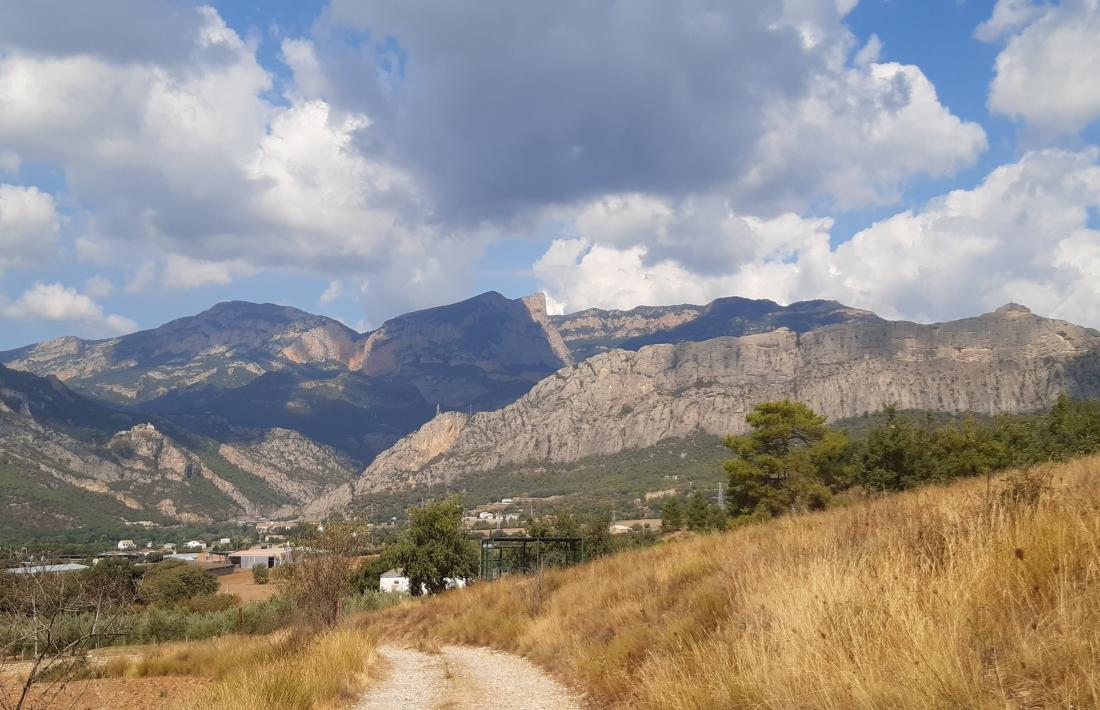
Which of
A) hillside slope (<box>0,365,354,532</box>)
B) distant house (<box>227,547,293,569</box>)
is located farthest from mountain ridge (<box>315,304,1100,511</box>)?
distant house (<box>227,547,293,569</box>)

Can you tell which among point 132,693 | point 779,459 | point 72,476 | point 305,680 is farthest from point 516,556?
point 72,476

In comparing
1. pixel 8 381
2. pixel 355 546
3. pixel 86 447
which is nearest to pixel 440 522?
pixel 355 546

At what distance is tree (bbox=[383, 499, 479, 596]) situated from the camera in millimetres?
45875

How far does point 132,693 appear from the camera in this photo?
38.8 feet

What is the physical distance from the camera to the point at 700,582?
1060 cm

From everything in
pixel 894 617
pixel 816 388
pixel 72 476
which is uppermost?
pixel 816 388

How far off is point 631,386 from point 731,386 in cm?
2672

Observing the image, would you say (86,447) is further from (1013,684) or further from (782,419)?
(1013,684)

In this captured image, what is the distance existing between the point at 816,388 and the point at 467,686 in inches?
6604

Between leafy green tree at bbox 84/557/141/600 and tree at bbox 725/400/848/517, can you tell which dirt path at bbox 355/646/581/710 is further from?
tree at bbox 725/400/848/517

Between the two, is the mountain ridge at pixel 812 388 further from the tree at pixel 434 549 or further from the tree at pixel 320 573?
the tree at pixel 320 573

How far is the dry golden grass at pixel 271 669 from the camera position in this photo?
324 inches

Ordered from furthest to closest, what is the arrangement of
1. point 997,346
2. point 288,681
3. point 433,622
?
point 997,346, point 433,622, point 288,681

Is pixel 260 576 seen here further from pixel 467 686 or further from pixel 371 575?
pixel 467 686
